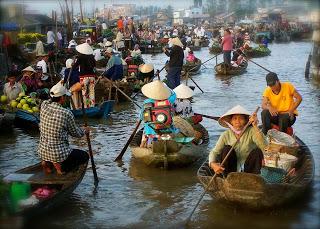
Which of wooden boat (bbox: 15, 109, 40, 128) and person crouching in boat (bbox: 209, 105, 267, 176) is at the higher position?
person crouching in boat (bbox: 209, 105, 267, 176)

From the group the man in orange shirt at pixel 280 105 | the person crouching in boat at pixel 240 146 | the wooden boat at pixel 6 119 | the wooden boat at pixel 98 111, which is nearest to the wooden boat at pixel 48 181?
the person crouching in boat at pixel 240 146

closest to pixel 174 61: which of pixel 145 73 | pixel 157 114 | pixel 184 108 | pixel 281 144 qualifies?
pixel 145 73

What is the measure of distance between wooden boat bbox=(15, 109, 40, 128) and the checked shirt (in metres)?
3.64

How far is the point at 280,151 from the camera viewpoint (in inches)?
228

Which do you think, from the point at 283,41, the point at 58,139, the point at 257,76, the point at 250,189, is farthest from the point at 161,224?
the point at 283,41

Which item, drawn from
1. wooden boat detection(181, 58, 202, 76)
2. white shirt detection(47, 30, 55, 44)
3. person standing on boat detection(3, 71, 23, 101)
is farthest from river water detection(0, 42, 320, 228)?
white shirt detection(47, 30, 55, 44)

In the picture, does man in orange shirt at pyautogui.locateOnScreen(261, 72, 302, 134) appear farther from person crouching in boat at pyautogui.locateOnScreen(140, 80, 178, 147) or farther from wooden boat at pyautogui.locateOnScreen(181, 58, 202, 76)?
wooden boat at pyautogui.locateOnScreen(181, 58, 202, 76)

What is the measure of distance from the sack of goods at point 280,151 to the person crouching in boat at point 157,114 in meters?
1.29

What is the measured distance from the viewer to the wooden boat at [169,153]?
6.41 metres

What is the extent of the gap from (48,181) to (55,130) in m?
0.52

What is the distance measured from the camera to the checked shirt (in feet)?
17.6

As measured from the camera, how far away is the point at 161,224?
492 cm

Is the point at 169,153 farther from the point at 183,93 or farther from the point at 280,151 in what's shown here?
the point at 183,93

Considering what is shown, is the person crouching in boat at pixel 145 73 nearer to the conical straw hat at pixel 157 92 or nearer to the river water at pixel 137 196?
the river water at pixel 137 196
